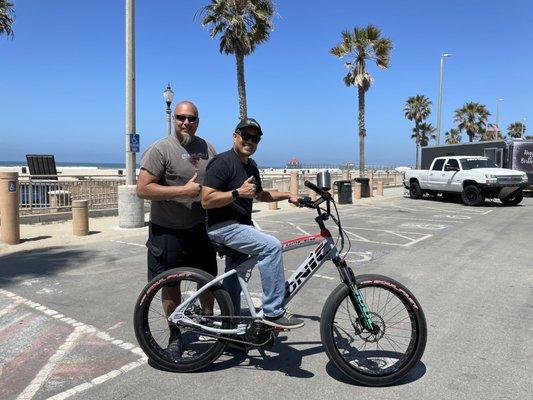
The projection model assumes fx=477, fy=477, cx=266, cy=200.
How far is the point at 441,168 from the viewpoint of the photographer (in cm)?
2052

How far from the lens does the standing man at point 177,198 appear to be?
3596mm

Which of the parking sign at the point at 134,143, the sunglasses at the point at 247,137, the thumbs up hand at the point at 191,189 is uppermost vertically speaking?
the parking sign at the point at 134,143

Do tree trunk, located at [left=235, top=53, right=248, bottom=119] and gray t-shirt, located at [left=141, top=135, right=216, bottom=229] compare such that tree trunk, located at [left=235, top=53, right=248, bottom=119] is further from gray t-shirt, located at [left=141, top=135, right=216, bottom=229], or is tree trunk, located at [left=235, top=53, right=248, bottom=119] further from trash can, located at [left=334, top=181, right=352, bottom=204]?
gray t-shirt, located at [left=141, top=135, right=216, bottom=229]

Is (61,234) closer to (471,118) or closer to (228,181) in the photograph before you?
(228,181)

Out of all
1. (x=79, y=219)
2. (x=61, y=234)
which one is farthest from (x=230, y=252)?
(x=61, y=234)

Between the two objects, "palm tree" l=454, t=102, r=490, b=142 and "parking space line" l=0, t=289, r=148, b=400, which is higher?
"palm tree" l=454, t=102, r=490, b=142

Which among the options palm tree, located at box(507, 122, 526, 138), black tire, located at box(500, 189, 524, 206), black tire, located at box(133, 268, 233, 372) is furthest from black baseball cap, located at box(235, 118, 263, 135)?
palm tree, located at box(507, 122, 526, 138)

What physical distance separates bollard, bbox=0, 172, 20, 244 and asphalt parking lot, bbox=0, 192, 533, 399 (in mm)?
808

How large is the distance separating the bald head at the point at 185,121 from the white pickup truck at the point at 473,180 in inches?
652

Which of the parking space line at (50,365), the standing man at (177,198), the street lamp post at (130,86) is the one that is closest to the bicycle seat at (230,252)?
the standing man at (177,198)

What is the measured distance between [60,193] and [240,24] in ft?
39.0

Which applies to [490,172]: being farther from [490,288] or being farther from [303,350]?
[303,350]

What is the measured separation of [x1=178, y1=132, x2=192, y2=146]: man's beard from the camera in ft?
12.2

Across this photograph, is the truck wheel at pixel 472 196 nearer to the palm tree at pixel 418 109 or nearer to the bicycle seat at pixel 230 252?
the bicycle seat at pixel 230 252
